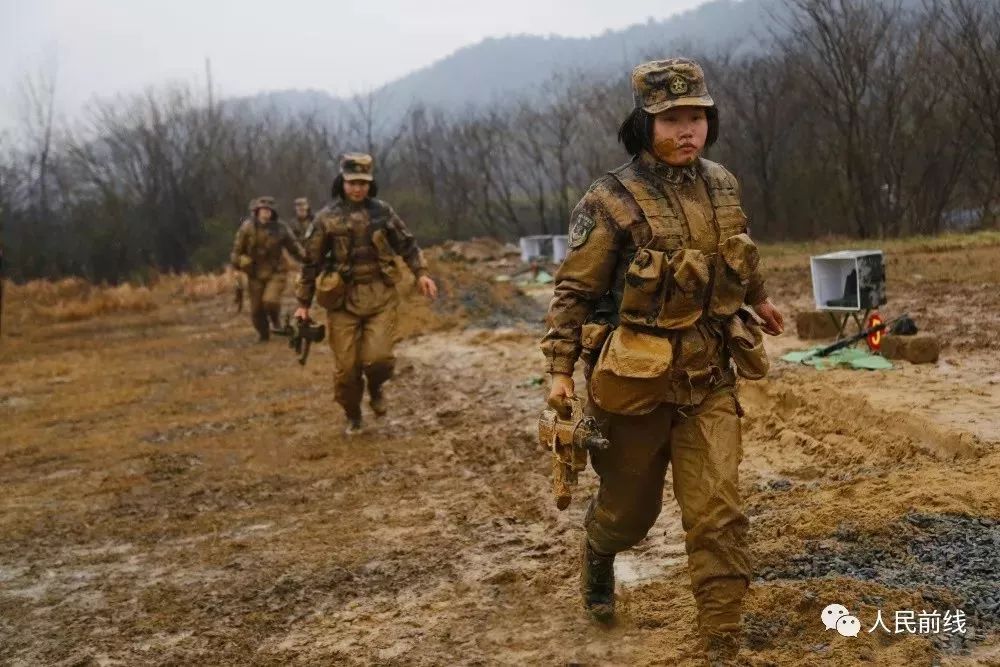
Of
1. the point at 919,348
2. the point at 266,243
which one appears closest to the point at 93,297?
the point at 266,243

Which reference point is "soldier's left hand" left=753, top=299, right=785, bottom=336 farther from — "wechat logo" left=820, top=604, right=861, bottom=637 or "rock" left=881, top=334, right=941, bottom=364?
"rock" left=881, top=334, right=941, bottom=364

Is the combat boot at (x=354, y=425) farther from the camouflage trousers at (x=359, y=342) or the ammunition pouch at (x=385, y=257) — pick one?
the ammunition pouch at (x=385, y=257)

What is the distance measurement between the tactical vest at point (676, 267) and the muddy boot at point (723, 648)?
107 cm

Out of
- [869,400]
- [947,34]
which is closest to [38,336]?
[869,400]

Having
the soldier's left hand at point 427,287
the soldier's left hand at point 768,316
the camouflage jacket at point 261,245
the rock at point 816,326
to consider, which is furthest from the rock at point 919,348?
the camouflage jacket at point 261,245

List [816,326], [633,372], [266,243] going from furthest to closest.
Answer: [266,243], [816,326], [633,372]

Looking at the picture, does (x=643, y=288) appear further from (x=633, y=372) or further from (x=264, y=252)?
(x=264, y=252)

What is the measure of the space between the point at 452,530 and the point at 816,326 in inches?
225

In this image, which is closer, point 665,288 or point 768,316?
point 665,288

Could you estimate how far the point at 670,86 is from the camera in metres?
3.49

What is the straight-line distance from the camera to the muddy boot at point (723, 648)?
11.2ft

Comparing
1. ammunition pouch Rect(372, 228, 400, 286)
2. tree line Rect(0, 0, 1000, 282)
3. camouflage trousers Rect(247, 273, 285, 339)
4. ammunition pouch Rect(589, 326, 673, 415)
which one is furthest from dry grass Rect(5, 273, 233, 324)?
ammunition pouch Rect(589, 326, 673, 415)

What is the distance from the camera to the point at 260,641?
4.29 m

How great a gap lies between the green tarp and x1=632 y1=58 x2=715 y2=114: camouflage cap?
5.10m
